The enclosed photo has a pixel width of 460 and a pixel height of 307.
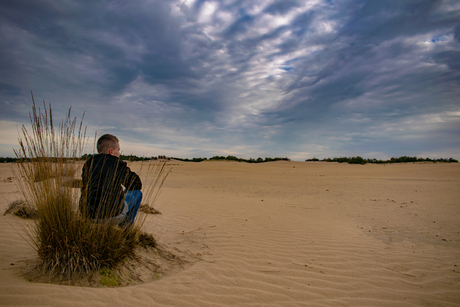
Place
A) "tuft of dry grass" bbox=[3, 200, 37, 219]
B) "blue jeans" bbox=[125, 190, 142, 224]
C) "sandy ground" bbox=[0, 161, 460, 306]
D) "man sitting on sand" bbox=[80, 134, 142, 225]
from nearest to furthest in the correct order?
"sandy ground" bbox=[0, 161, 460, 306] → "man sitting on sand" bbox=[80, 134, 142, 225] → "blue jeans" bbox=[125, 190, 142, 224] → "tuft of dry grass" bbox=[3, 200, 37, 219]

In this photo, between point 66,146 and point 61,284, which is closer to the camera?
point 61,284

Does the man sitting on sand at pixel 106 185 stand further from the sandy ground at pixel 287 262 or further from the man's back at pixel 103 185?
the sandy ground at pixel 287 262

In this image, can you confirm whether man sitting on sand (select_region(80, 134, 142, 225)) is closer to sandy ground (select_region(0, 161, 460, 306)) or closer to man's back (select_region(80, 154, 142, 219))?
man's back (select_region(80, 154, 142, 219))

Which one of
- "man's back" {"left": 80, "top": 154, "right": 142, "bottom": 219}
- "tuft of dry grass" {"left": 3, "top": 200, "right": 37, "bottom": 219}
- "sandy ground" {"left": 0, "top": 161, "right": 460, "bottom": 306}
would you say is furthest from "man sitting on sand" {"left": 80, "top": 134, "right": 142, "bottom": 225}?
"tuft of dry grass" {"left": 3, "top": 200, "right": 37, "bottom": 219}

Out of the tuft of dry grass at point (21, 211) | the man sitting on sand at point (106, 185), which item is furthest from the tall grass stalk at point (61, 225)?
the tuft of dry grass at point (21, 211)

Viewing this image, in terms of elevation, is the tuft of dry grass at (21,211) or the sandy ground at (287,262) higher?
the tuft of dry grass at (21,211)

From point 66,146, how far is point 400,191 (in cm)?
1383

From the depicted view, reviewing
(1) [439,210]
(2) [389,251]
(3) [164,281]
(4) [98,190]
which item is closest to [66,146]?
(4) [98,190]

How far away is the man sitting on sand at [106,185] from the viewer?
3.06 m

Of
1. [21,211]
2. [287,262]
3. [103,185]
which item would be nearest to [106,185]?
[103,185]

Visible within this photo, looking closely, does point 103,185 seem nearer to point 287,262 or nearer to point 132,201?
point 132,201

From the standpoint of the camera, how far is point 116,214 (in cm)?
332

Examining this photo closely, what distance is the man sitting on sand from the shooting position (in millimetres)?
3062

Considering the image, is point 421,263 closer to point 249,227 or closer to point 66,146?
point 249,227
